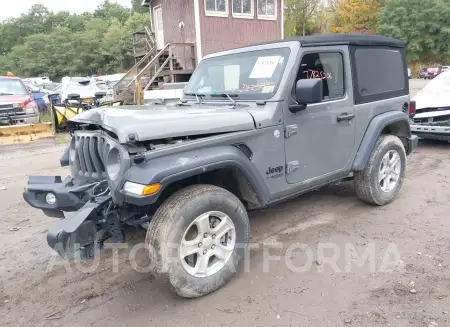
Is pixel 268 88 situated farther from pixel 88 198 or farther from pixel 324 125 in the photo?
pixel 88 198

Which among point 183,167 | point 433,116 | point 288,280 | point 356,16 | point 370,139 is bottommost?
point 288,280

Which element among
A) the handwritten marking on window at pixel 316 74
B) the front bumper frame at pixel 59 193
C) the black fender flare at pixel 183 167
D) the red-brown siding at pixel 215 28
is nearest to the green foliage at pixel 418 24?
the red-brown siding at pixel 215 28

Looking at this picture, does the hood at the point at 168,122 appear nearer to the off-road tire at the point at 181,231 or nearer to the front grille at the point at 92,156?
the front grille at the point at 92,156

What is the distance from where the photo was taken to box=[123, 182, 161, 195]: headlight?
2719 mm

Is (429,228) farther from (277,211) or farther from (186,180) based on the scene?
(186,180)

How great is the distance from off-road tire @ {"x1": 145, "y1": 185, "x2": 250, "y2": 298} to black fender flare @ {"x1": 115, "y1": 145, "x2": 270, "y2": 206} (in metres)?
0.20

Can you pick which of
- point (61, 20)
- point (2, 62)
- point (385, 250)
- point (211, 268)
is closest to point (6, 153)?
point (211, 268)

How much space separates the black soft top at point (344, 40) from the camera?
3.95 m

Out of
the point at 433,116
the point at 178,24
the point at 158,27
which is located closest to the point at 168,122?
the point at 433,116

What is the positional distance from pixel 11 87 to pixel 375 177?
1266 centimetres

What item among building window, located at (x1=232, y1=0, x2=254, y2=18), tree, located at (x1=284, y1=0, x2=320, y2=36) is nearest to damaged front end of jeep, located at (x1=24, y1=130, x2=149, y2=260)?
building window, located at (x1=232, y1=0, x2=254, y2=18)

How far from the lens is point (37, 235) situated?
457cm

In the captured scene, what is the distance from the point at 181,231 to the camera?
9.57ft

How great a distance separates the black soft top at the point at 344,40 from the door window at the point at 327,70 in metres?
0.11
